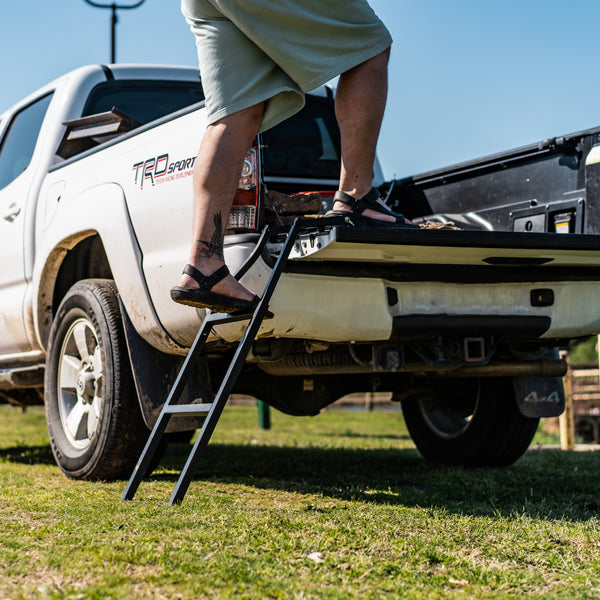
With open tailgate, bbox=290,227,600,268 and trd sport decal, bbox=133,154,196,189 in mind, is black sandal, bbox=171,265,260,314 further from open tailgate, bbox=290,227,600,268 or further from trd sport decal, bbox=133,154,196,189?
trd sport decal, bbox=133,154,196,189

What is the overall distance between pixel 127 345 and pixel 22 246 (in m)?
1.45

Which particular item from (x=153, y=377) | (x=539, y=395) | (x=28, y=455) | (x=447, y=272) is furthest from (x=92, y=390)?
(x=28, y=455)

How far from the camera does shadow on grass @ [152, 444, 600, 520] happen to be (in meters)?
3.98

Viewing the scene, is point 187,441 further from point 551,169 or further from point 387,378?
point 551,169

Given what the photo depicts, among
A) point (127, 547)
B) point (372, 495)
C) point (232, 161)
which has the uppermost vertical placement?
point (232, 161)

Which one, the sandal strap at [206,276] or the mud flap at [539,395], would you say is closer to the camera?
the sandal strap at [206,276]

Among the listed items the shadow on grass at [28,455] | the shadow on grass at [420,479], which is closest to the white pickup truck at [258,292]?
the shadow on grass at [420,479]

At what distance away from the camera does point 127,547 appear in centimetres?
271

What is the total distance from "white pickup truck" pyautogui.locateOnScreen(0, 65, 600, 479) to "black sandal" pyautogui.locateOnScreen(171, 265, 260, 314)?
156 millimetres

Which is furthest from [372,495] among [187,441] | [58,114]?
[187,441]

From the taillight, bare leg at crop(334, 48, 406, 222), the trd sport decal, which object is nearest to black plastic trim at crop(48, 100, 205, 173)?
the trd sport decal

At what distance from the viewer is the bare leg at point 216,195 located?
11.4ft

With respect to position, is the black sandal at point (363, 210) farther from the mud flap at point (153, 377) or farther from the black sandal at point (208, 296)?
the mud flap at point (153, 377)

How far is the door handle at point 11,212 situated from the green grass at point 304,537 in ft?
5.20
